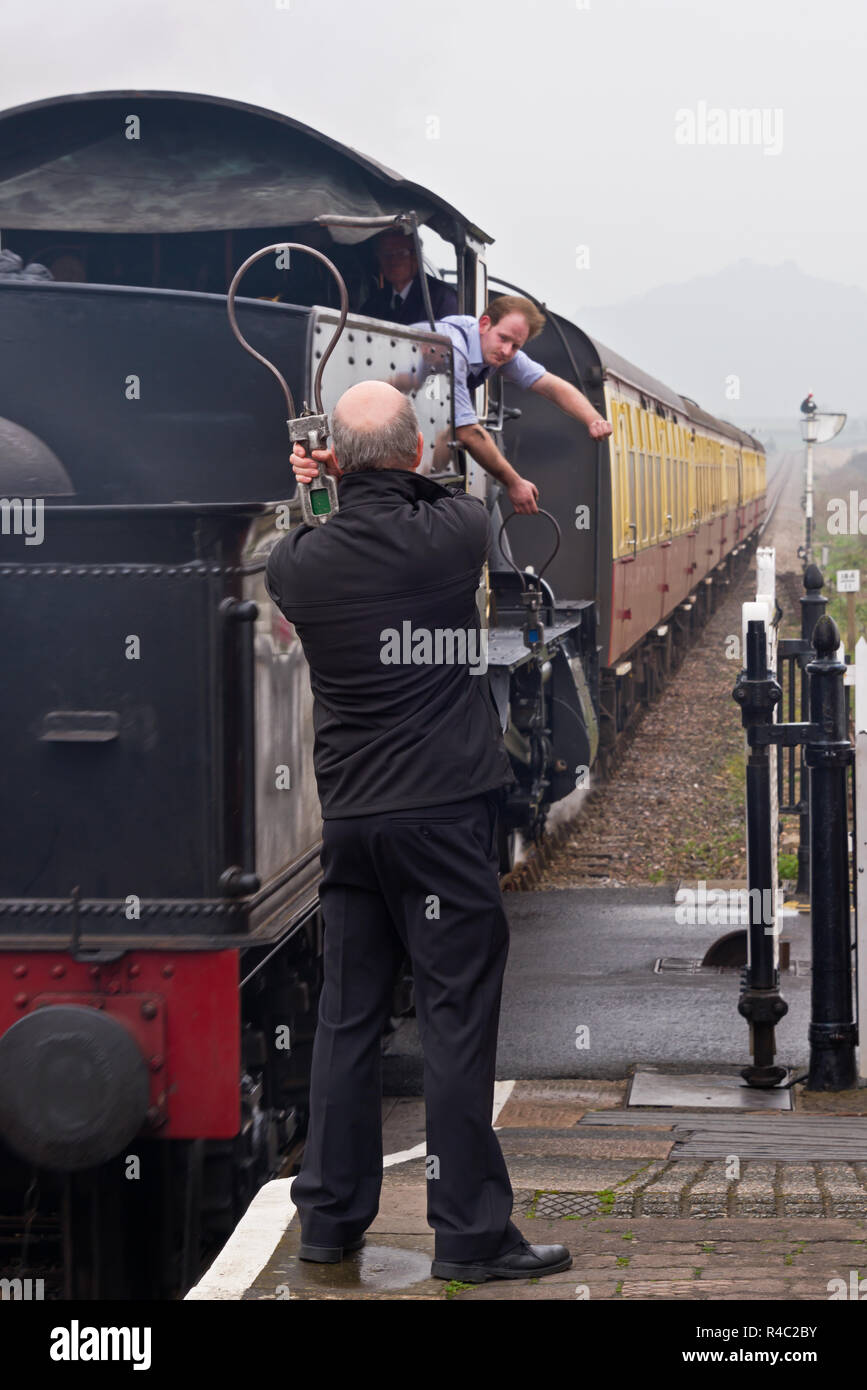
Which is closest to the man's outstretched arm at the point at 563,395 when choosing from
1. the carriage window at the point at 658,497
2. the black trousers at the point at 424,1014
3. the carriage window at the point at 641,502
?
the black trousers at the point at 424,1014

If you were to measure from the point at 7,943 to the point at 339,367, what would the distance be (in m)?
2.13

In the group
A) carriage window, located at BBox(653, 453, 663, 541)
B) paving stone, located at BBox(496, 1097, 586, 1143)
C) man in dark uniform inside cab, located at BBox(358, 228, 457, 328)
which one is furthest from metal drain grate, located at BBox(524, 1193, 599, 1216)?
carriage window, located at BBox(653, 453, 663, 541)

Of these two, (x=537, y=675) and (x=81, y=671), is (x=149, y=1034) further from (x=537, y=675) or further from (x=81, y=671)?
(x=537, y=675)

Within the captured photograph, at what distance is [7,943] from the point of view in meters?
4.13

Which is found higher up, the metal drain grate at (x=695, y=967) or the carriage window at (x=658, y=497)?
the carriage window at (x=658, y=497)

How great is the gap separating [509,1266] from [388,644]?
1.22 m

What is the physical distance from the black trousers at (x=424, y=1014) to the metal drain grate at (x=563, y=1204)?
410 mm

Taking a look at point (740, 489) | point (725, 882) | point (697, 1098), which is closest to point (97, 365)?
point (697, 1098)

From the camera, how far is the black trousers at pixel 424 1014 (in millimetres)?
3398

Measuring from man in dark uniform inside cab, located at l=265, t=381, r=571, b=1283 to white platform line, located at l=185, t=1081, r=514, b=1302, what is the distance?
0.41 feet

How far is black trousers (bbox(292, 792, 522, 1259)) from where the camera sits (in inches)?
134

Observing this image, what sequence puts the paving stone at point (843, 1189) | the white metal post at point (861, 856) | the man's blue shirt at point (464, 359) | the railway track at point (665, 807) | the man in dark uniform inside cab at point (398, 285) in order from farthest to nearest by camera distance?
1. the railway track at point (665, 807)
2. the man's blue shirt at point (464, 359)
3. the man in dark uniform inside cab at point (398, 285)
4. the white metal post at point (861, 856)
5. the paving stone at point (843, 1189)

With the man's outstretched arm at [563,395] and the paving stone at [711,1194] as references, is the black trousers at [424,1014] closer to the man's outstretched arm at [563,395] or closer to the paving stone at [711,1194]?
the paving stone at [711,1194]

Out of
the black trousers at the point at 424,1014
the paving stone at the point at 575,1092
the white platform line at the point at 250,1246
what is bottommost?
the paving stone at the point at 575,1092
